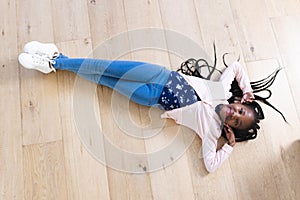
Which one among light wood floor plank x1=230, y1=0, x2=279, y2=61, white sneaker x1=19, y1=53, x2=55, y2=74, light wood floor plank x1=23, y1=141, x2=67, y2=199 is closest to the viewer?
light wood floor plank x1=23, y1=141, x2=67, y2=199

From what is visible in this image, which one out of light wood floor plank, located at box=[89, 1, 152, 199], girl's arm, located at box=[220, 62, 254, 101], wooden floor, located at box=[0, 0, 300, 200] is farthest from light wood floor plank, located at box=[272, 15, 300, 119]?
light wood floor plank, located at box=[89, 1, 152, 199]

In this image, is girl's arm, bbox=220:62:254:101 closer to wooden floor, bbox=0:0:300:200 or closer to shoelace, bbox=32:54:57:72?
wooden floor, bbox=0:0:300:200

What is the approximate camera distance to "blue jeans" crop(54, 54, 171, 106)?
4.14ft

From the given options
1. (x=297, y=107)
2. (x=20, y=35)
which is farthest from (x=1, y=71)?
(x=297, y=107)

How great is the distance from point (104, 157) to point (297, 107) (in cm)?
71

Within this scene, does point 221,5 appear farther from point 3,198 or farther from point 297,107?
point 3,198

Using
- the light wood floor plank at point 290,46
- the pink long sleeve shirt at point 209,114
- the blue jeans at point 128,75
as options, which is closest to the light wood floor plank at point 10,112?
the blue jeans at point 128,75

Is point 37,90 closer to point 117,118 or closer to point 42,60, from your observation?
point 42,60

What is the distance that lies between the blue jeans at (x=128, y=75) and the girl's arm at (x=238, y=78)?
205 millimetres

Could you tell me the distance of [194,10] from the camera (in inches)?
57.7

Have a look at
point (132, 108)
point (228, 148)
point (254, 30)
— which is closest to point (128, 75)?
point (132, 108)

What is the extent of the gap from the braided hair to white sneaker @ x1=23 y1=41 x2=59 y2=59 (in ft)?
1.53

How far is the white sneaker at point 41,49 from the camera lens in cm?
132

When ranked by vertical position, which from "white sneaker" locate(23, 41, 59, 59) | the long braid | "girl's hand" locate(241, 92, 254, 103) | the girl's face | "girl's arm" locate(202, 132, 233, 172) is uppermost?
"white sneaker" locate(23, 41, 59, 59)
